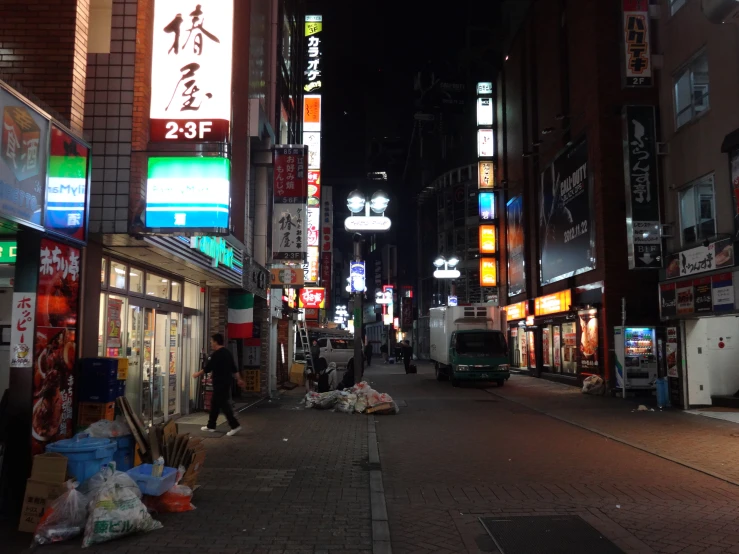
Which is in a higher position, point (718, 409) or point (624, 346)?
point (624, 346)

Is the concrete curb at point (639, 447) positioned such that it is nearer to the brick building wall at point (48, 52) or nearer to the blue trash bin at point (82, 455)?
the blue trash bin at point (82, 455)

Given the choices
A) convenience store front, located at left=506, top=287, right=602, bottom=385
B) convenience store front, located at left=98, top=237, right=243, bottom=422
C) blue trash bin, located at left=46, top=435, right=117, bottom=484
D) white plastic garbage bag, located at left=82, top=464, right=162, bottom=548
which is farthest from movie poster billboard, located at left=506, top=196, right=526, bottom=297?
white plastic garbage bag, located at left=82, top=464, right=162, bottom=548

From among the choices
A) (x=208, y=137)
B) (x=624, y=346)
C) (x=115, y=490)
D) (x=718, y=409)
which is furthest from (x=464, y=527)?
(x=624, y=346)

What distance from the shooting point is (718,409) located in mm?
16328

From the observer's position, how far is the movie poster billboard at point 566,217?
23438mm

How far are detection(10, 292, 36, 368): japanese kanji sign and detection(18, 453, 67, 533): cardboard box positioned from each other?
4.33ft

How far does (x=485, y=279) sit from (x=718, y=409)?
73.9ft

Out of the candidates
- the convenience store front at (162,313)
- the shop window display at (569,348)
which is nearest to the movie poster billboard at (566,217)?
the shop window display at (569,348)

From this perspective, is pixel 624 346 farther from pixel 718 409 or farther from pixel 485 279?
pixel 485 279

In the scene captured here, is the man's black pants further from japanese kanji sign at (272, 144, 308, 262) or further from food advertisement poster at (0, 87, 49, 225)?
japanese kanji sign at (272, 144, 308, 262)

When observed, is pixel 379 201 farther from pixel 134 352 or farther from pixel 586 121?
pixel 586 121

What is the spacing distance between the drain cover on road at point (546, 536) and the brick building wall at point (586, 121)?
15.8 metres

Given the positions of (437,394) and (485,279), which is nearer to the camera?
(437,394)

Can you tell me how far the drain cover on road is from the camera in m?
5.66
